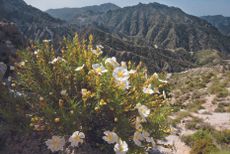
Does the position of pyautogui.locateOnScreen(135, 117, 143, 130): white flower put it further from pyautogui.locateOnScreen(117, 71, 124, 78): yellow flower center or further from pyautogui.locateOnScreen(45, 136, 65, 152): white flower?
pyautogui.locateOnScreen(45, 136, 65, 152): white flower

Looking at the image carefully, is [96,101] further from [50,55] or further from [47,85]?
[50,55]

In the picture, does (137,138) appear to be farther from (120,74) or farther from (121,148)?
(120,74)

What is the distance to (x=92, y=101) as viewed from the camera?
14.3ft

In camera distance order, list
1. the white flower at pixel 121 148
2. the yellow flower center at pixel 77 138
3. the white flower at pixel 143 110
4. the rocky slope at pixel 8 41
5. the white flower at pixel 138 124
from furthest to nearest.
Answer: the rocky slope at pixel 8 41
the white flower at pixel 138 124
the white flower at pixel 143 110
the yellow flower center at pixel 77 138
the white flower at pixel 121 148

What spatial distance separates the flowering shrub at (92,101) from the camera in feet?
13.2

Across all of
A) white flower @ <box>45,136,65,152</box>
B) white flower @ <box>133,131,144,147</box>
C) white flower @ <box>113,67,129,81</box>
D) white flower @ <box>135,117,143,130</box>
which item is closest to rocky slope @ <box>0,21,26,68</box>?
white flower @ <box>45,136,65,152</box>

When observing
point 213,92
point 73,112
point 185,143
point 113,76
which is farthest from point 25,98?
point 213,92

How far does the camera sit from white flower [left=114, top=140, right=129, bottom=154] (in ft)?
12.4

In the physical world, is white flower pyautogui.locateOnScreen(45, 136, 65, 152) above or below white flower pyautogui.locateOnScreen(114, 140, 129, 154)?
below

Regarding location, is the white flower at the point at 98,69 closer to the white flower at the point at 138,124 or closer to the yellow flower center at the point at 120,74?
the yellow flower center at the point at 120,74

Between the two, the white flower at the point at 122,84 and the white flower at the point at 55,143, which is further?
the white flower at the point at 55,143

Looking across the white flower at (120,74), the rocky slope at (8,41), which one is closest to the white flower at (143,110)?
the white flower at (120,74)

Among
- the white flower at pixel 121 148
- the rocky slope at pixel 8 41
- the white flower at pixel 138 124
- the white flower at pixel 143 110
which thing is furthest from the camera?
the rocky slope at pixel 8 41

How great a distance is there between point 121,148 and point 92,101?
2.71ft
